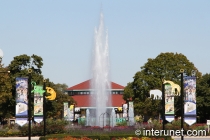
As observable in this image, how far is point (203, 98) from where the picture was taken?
9131cm

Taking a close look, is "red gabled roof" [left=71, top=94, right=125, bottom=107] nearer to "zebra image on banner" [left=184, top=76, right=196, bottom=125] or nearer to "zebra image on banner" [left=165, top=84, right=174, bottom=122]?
"zebra image on banner" [left=165, top=84, right=174, bottom=122]

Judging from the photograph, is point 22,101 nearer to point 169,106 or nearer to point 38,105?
point 38,105

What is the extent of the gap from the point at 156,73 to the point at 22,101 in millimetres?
66499

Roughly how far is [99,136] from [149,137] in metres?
4.58

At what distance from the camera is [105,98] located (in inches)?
2640

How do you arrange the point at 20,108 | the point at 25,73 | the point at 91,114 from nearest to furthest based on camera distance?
1. the point at 20,108
2. the point at 91,114
3. the point at 25,73

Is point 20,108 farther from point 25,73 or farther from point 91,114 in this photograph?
point 25,73

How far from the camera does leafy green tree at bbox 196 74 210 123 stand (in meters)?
91.0

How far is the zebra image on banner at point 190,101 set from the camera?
117 feet

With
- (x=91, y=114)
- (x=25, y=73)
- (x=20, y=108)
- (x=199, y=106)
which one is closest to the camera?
(x=20, y=108)

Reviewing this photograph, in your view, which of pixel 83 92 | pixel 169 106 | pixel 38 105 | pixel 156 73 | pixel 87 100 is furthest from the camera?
pixel 83 92

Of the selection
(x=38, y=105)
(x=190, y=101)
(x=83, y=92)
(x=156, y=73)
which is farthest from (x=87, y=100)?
(x=190, y=101)

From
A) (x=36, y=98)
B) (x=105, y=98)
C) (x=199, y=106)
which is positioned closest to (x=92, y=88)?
(x=105, y=98)

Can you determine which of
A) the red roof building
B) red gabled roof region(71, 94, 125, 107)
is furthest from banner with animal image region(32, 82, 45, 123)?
the red roof building
